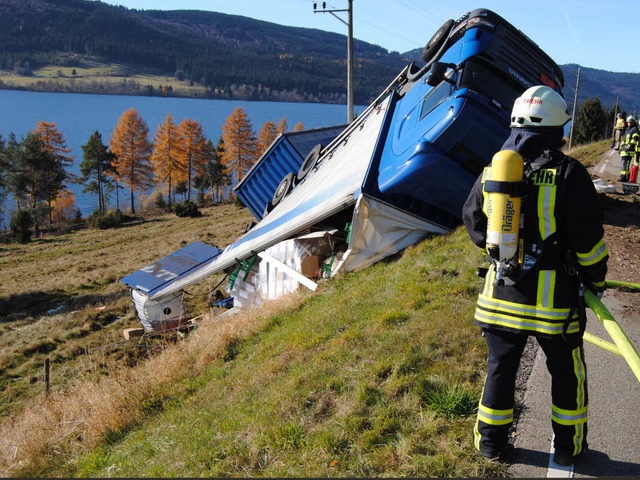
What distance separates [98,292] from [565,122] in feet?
62.1

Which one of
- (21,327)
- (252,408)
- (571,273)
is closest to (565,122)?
(571,273)

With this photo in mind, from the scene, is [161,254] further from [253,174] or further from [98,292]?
[253,174]

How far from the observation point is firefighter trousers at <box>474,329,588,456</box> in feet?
10.4

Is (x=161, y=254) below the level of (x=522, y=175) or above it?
below

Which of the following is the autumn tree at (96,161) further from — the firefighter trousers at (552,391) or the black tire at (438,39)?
the firefighter trousers at (552,391)

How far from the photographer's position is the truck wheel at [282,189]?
13.6 m

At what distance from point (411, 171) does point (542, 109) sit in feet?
15.1

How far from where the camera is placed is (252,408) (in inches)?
180

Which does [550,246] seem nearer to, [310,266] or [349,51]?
[310,266]

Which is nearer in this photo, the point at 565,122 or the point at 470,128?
the point at 565,122

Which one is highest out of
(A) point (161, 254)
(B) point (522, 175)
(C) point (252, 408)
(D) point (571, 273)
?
(B) point (522, 175)

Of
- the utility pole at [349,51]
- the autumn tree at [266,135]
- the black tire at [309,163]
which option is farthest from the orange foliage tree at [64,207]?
the black tire at [309,163]

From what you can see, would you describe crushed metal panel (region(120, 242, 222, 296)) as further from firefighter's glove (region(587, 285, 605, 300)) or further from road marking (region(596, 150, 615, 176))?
road marking (region(596, 150, 615, 176))

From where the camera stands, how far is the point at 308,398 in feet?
14.4
